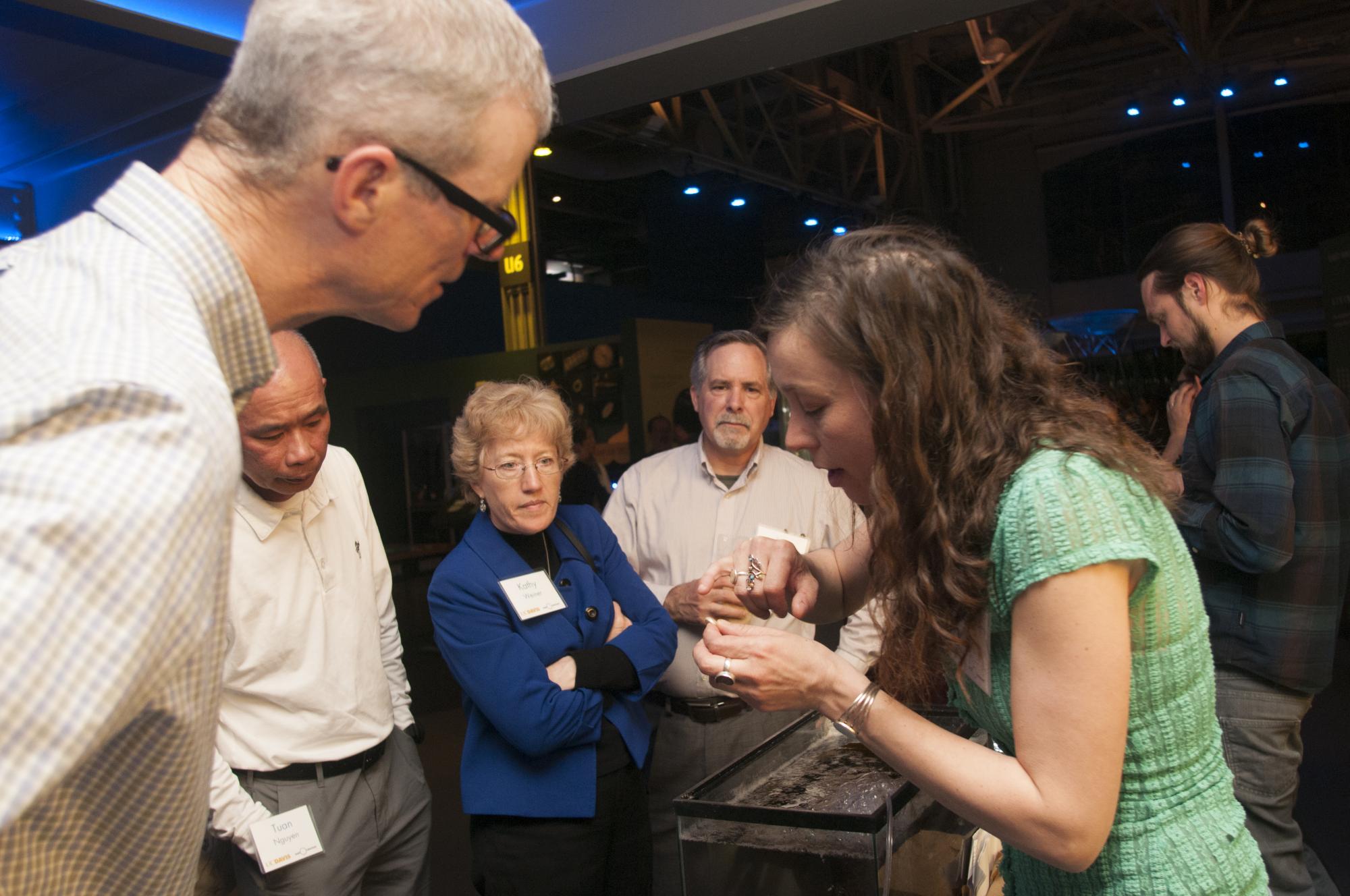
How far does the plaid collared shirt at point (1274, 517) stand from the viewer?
2484mm

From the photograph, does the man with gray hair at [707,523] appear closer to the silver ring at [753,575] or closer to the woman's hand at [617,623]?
the woman's hand at [617,623]

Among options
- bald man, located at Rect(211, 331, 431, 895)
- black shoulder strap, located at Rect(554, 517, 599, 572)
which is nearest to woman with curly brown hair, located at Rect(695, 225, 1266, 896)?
bald man, located at Rect(211, 331, 431, 895)

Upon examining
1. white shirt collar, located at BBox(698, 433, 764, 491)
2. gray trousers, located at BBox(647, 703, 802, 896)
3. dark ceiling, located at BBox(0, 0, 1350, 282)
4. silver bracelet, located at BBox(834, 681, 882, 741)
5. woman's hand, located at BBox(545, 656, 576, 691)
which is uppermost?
dark ceiling, located at BBox(0, 0, 1350, 282)

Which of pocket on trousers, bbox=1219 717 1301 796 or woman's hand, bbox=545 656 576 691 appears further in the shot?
pocket on trousers, bbox=1219 717 1301 796

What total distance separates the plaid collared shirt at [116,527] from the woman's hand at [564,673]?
1604mm

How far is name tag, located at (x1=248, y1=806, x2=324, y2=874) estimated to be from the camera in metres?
1.96

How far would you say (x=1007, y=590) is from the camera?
1.14 m

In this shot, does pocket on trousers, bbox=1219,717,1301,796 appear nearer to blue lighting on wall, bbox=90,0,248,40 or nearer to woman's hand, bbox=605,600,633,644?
woman's hand, bbox=605,600,633,644

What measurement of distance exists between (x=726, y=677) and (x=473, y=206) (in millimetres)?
740

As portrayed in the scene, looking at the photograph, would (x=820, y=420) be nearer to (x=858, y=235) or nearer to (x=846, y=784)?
(x=858, y=235)

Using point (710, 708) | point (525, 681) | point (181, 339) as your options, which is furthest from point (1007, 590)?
point (710, 708)

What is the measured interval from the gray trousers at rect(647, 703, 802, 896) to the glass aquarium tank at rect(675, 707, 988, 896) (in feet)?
3.42

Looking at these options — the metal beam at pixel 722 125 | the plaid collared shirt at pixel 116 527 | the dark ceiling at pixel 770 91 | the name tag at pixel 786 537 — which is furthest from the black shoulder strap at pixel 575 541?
the metal beam at pixel 722 125

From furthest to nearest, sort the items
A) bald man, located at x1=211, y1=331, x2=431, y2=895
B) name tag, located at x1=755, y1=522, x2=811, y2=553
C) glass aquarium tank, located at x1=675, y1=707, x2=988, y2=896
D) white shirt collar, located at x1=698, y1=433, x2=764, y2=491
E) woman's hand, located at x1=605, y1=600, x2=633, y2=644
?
1. white shirt collar, located at x1=698, y1=433, x2=764, y2=491
2. woman's hand, located at x1=605, y1=600, x2=633, y2=644
3. bald man, located at x1=211, y1=331, x2=431, y2=895
4. name tag, located at x1=755, y1=522, x2=811, y2=553
5. glass aquarium tank, located at x1=675, y1=707, x2=988, y2=896
